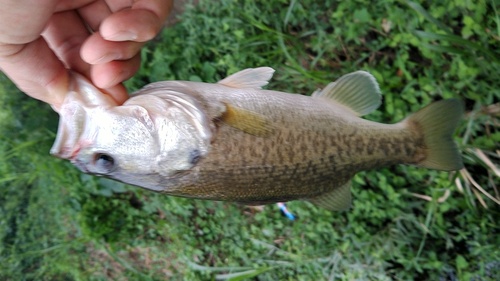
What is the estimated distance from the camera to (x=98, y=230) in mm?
4090

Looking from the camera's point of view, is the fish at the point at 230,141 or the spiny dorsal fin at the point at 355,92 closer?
the fish at the point at 230,141

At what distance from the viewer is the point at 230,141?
6.15 feet

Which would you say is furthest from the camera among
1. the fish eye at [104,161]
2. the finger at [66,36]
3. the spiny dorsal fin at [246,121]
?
the finger at [66,36]

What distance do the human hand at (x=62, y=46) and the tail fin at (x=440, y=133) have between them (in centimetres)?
125

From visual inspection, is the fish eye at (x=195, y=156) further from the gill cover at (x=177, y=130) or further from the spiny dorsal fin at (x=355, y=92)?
the spiny dorsal fin at (x=355, y=92)

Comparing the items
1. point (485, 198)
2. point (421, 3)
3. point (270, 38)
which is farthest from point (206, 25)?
point (485, 198)

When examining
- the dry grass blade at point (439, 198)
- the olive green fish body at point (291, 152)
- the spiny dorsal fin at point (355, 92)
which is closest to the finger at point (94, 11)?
the olive green fish body at point (291, 152)

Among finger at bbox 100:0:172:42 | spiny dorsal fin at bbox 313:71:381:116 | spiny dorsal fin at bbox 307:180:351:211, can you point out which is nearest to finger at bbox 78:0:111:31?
finger at bbox 100:0:172:42

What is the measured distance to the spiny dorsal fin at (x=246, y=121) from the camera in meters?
1.88

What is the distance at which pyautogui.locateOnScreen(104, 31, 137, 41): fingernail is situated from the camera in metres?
1.79

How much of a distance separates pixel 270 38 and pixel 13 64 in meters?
2.02

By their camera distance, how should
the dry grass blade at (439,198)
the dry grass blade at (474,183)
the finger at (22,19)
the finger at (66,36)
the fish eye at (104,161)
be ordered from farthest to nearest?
the dry grass blade at (439,198)
the dry grass blade at (474,183)
the finger at (66,36)
the fish eye at (104,161)
the finger at (22,19)

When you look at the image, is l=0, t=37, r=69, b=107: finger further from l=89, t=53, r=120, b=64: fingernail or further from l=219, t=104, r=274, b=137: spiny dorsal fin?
l=219, t=104, r=274, b=137: spiny dorsal fin

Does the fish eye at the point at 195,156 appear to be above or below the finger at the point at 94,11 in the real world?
below
